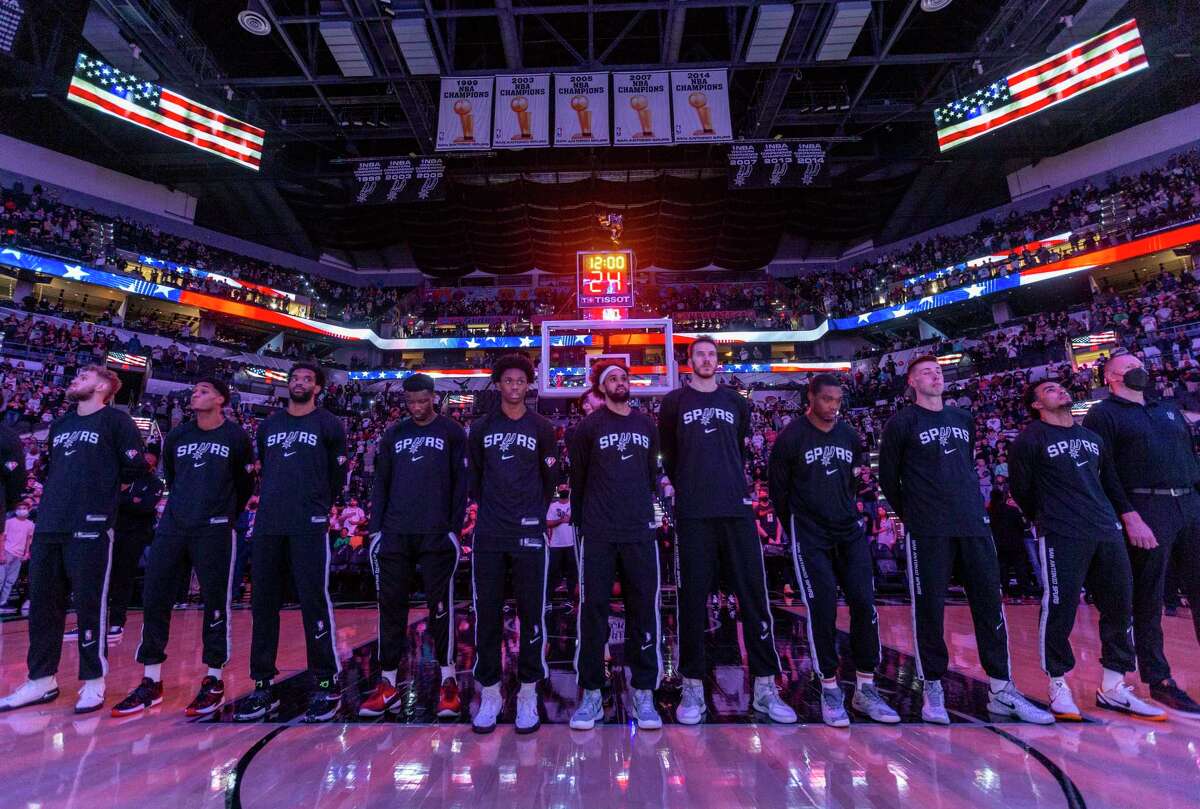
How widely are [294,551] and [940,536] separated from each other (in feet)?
13.7

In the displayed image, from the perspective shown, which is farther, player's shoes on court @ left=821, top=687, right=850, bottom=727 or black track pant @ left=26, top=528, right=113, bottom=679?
black track pant @ left=26, top=528, right=113, bottom=679

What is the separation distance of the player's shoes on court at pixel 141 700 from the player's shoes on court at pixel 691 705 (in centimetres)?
345

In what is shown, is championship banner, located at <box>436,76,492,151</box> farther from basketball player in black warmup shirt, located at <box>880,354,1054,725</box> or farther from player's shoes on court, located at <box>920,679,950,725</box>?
player's shoes on court, located at <box>920,679,950,725</box>

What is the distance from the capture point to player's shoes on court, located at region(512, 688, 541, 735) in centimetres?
310

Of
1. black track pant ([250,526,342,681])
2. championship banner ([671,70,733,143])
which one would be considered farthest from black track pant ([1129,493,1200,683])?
championship banner ([671,70,733,143])

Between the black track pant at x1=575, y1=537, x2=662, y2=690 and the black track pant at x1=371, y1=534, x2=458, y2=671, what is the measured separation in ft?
3.11

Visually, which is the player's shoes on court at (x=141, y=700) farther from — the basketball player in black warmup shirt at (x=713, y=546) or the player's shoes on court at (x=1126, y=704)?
the player's shoes on court at (x=1126, y=704)

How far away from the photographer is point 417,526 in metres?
3.61

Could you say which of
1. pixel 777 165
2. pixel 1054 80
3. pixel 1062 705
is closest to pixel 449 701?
pixel 1062 705

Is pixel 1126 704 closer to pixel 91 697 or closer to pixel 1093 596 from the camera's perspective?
pixel 1093 596

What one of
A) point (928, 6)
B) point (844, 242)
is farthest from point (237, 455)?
point (844, 242)

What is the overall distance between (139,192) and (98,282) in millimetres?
5471

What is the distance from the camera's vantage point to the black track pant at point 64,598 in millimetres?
3590

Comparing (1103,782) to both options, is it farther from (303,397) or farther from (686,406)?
(303,397)
